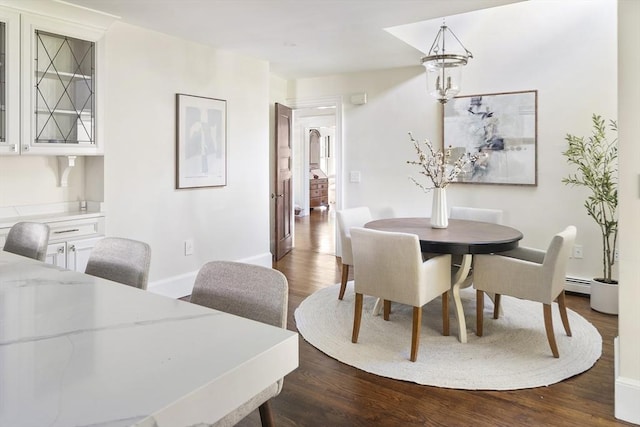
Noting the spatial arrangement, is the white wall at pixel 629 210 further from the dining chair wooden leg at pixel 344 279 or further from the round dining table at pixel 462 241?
the dining chair wooden leg at pixel 344 279

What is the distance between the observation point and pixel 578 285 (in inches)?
164

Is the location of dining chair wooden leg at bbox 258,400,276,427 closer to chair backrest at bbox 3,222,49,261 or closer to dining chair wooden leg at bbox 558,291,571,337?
chair backrest at bbox 3,222,49,261

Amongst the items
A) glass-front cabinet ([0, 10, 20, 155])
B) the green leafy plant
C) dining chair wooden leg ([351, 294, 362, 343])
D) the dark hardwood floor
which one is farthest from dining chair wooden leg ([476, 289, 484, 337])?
glass-front cabinet ([0, 10, 20, 155])

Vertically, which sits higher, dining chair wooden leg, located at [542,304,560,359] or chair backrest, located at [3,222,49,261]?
chair backrest, located at [3,222,49,261]

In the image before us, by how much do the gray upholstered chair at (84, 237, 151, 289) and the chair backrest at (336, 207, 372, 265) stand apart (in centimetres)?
211

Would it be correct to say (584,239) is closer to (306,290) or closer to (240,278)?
(306,290)

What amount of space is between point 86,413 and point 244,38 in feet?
12.2

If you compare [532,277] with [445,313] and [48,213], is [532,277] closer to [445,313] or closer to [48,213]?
[445,313]

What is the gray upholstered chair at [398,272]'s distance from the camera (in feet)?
9.04

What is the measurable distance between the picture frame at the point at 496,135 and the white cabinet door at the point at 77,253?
324 centimetres

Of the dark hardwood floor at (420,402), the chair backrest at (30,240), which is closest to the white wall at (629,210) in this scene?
the dark hardwood floor at (420,402)

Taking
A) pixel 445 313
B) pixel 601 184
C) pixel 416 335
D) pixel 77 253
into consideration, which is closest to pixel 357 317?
pixel 416 335

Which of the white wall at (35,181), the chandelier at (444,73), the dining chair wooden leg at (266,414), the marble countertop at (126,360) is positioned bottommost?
the dining chair wooden leg at (266,414)

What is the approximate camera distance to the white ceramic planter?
3609 mm
